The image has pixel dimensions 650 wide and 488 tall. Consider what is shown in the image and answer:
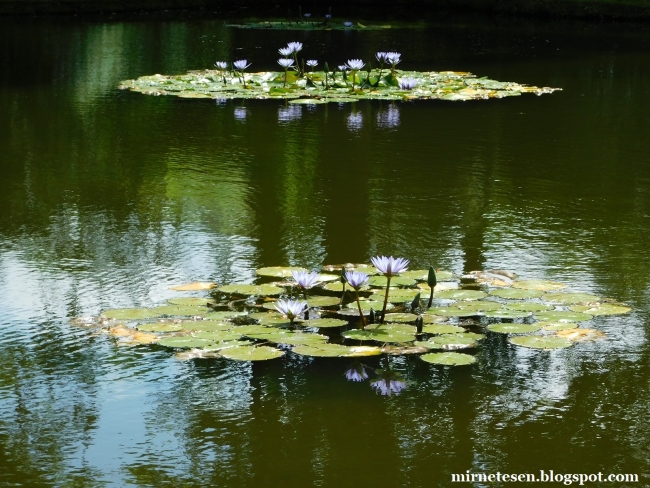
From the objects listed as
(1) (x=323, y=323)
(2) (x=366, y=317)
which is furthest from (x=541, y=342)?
(1) (x=323, y=323)

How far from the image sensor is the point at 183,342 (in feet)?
11.1

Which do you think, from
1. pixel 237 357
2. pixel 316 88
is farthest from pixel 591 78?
pixel 237 357

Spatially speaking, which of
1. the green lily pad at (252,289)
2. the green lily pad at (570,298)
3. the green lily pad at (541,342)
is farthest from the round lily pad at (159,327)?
the green lily pad at (570,298)

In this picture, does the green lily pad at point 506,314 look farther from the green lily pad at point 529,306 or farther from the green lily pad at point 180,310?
the green lily pad at point 180,310

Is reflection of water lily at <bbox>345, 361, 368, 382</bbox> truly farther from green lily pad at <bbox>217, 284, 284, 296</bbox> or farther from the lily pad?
the lily pad

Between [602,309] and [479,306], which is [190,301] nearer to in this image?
[479,306]

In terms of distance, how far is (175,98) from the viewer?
9.30m

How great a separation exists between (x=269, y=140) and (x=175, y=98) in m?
2.32

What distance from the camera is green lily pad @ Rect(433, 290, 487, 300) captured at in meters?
3.84

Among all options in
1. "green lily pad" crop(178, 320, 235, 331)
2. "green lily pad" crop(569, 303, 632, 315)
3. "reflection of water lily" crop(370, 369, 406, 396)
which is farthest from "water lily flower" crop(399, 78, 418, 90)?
"reflection of water lily" crop(370, 369, 406, 396)

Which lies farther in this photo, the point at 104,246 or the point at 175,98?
the point at 175,98

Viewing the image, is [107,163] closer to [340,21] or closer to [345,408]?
[345,408]

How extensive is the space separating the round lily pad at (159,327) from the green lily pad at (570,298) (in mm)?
1328

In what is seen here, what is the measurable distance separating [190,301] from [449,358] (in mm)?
1018
